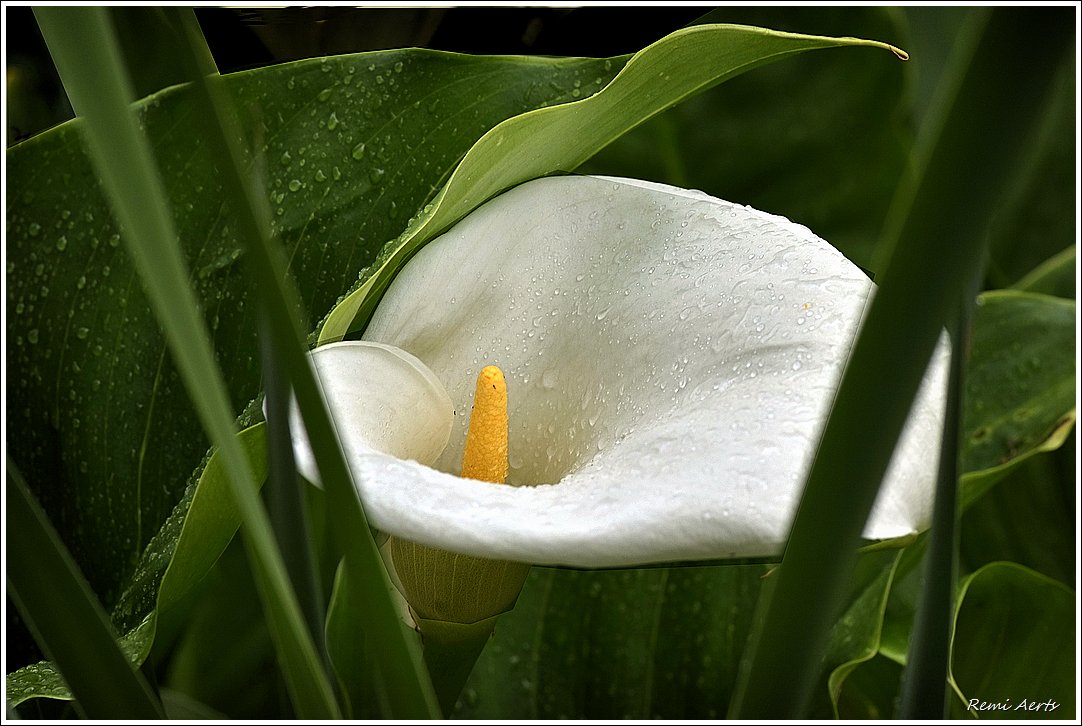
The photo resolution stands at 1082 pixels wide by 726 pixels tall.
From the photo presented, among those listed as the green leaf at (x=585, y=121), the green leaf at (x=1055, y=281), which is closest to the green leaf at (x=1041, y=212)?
the green leaf at (x=1055, y=281)

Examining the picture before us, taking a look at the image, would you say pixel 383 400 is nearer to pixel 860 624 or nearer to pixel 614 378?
pixel 614 378

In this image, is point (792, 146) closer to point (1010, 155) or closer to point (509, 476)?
point (509, 476)

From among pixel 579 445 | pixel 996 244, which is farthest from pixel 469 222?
pixel 996 244

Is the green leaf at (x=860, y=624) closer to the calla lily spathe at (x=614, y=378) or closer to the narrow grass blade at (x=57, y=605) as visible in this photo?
the calla lily spathe at (x=614, y=378)

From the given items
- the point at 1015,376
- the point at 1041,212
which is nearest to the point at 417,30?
the point at 1015,376

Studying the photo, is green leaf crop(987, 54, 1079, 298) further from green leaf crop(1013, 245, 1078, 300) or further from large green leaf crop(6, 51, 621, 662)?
large green leaf crop(6, 51, 621, 662)

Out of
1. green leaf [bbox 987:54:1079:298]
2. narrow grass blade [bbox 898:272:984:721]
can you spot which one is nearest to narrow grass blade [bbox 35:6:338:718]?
narrow grass blade [bbox 898:272:984:721]
